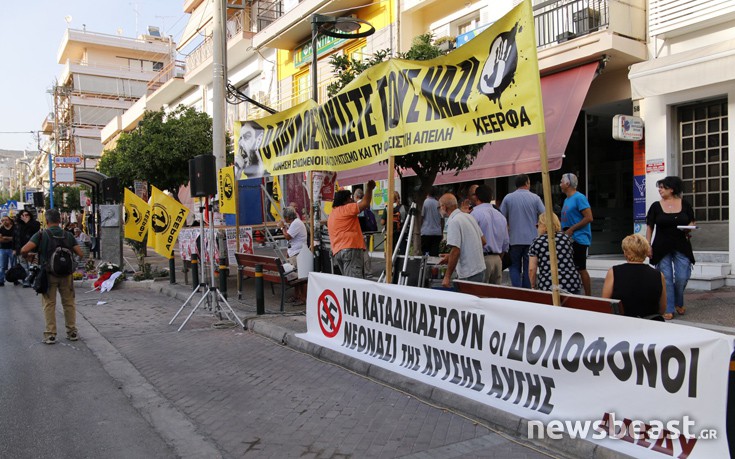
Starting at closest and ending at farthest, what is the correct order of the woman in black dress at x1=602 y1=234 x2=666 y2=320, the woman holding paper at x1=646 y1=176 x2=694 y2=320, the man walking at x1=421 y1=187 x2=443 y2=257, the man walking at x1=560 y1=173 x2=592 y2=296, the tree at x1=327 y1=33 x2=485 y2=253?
the woman in black dress at x1=602 y1=234 x2=666 y2=320 < the woman holding paper at x1=646 y1=176 x2=694 y2=320 < the man walking at x1=560 y1=173 x2=592 y2=296 < the tree at x1=327 y1=33 x2=485 y2=253 < the man walking at x1=421 y1=187 x2=443 y2=257

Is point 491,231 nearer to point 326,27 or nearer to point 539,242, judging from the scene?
point 539,242

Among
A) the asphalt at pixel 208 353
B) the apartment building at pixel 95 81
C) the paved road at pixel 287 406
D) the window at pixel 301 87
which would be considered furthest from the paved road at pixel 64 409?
the apartment building at pixel 95 81

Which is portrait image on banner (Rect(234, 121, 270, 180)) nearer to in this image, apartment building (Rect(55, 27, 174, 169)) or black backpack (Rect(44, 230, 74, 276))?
black backpack (Rect(44, 230, 74, 276))

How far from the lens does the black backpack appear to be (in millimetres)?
7551

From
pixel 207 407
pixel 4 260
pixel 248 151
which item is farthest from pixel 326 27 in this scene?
pixel 207 407

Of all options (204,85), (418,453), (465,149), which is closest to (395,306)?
(418,453)

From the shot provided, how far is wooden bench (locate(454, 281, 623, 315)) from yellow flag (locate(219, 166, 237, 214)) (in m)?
5.63

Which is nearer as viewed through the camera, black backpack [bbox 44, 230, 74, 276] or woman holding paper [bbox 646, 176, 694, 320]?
woman holding paper [bbox 646, 176, 694, 320]

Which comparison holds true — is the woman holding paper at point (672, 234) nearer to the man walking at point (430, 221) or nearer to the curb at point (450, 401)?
the curb at point (450, 401)

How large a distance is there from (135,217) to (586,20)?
35.7 ft

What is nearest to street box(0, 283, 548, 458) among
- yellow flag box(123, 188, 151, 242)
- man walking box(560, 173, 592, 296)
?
Result: man walking box(560, 173, 592, 296)

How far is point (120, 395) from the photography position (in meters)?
5.36

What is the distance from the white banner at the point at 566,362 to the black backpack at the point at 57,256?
4.33 meters

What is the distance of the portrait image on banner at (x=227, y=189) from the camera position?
10195mm
